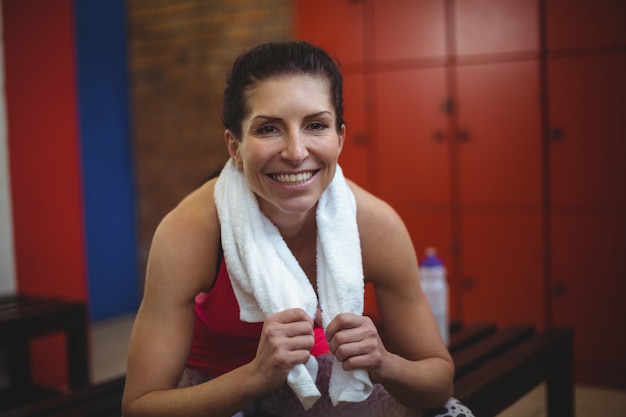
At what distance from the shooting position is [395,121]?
307 cm

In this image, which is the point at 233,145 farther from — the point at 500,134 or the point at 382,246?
the point at 500,134

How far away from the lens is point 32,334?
2.27 meters

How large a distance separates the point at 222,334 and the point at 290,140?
455 mm

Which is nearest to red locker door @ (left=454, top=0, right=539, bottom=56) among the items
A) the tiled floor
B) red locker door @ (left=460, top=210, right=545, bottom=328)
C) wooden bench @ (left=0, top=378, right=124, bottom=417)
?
red locker door @ (left=460, top=210, right=545, bottom=328)

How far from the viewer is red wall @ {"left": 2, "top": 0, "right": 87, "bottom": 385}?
2.73 metres

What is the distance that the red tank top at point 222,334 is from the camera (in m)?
1.34

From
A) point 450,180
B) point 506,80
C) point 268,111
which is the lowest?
point 450,180

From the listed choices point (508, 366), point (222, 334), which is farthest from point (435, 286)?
point (222, 334)

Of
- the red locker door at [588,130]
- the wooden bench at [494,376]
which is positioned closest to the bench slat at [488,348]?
the wooden bench at [494,376]

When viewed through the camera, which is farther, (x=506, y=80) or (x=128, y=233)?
(x=128, y=233)

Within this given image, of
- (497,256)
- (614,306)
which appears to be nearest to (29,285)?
(497,256)

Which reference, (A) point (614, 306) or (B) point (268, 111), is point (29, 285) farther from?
(A) point (614, 306)

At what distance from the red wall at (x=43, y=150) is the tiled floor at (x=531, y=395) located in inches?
10.4

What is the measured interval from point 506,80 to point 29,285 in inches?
86.0
